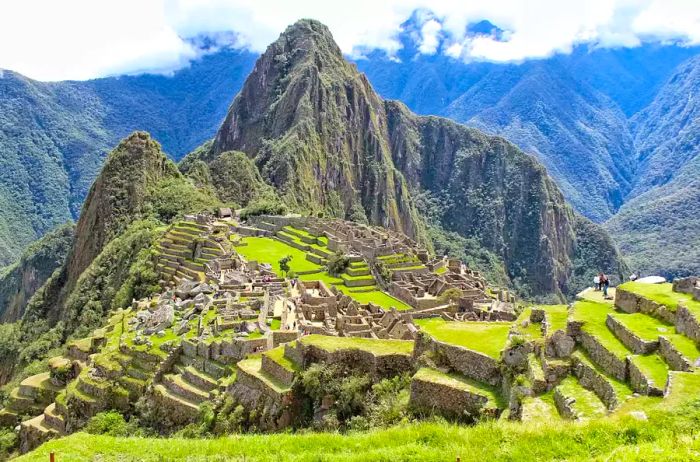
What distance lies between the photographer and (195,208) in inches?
4387

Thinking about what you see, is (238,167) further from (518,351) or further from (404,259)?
(518,351)

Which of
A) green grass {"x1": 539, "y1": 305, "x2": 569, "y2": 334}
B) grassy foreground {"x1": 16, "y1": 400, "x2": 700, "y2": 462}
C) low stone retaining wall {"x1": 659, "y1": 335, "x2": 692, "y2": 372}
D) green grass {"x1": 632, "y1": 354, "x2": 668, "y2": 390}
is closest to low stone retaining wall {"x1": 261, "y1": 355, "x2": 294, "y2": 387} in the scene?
grassy foreground {"x1": 16, "y1": 400, "x2": 700, "y2": 462}

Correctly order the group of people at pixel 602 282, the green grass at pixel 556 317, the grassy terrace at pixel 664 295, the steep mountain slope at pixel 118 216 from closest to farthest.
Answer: the grassy terrace at pixel 664 295 → the green grass at pixel 556 317 → the group of people at pixel 602 282 → the steep mountain slope at pixel 118 216

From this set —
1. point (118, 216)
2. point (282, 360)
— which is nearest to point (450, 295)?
point (282, 360)

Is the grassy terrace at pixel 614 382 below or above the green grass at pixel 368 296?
below

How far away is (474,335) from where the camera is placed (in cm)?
1953

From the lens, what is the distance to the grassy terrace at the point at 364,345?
2009cm

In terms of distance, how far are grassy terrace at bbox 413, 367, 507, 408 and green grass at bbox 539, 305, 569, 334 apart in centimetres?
248

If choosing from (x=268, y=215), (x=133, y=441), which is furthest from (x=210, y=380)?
(x=268, y=215)

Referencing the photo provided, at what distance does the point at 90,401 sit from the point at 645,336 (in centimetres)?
2551

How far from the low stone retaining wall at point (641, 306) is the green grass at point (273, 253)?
48.9 m

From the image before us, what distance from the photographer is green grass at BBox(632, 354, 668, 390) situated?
1302 centimetres

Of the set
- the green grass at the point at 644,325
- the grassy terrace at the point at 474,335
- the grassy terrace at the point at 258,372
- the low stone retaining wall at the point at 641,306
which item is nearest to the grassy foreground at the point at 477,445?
the green grass at the point at 644,325

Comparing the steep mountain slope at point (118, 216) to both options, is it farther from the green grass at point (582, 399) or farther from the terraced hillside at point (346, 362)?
the green grass at point (582, 399)
